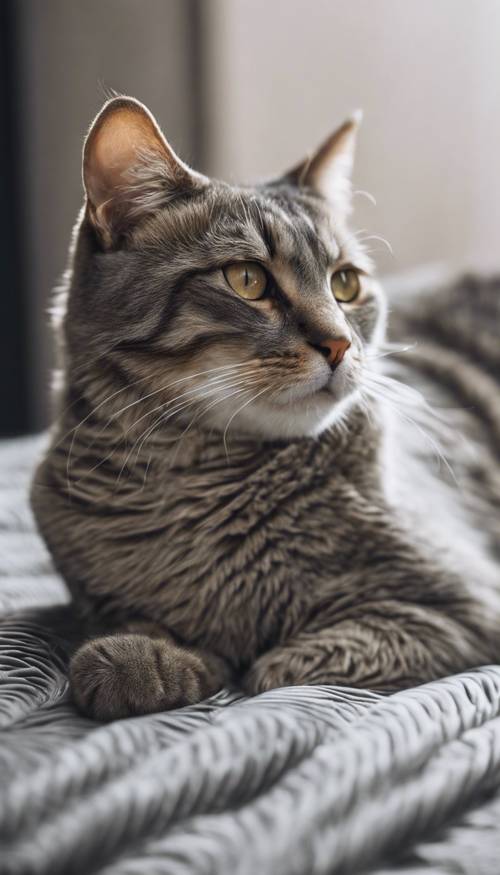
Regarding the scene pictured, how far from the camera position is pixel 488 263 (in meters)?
2.24

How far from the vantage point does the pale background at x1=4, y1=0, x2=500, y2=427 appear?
108 inches

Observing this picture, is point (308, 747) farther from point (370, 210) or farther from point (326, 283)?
point (370, 210)

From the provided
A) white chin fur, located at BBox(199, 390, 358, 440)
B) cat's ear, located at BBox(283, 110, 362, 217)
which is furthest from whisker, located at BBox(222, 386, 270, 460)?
cat's ear, located at BBox(283, 110, 362, 217)

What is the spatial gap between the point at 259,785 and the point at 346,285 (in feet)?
2.57

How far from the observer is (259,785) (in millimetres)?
746

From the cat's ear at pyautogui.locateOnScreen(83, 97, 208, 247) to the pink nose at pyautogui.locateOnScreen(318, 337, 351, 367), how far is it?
32cm

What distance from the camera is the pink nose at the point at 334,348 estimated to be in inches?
42.7

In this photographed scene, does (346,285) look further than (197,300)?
A: Yes

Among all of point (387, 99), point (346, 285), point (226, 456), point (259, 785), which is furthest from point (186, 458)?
point (387, 99)

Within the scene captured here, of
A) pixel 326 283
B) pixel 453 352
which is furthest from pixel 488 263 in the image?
pixel 326 283

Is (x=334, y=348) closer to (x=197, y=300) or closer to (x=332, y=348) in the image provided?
(x=332, y=348)

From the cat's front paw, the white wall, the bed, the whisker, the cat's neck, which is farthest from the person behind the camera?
the white wall

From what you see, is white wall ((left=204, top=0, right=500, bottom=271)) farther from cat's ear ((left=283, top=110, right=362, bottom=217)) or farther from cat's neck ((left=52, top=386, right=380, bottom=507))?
cat's neck ((left=52, top=386, right=380, bottom=507))

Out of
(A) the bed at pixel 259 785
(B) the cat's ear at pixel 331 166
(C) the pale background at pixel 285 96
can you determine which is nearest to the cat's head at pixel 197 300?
(B) the cat's ear at pixel 331 166
